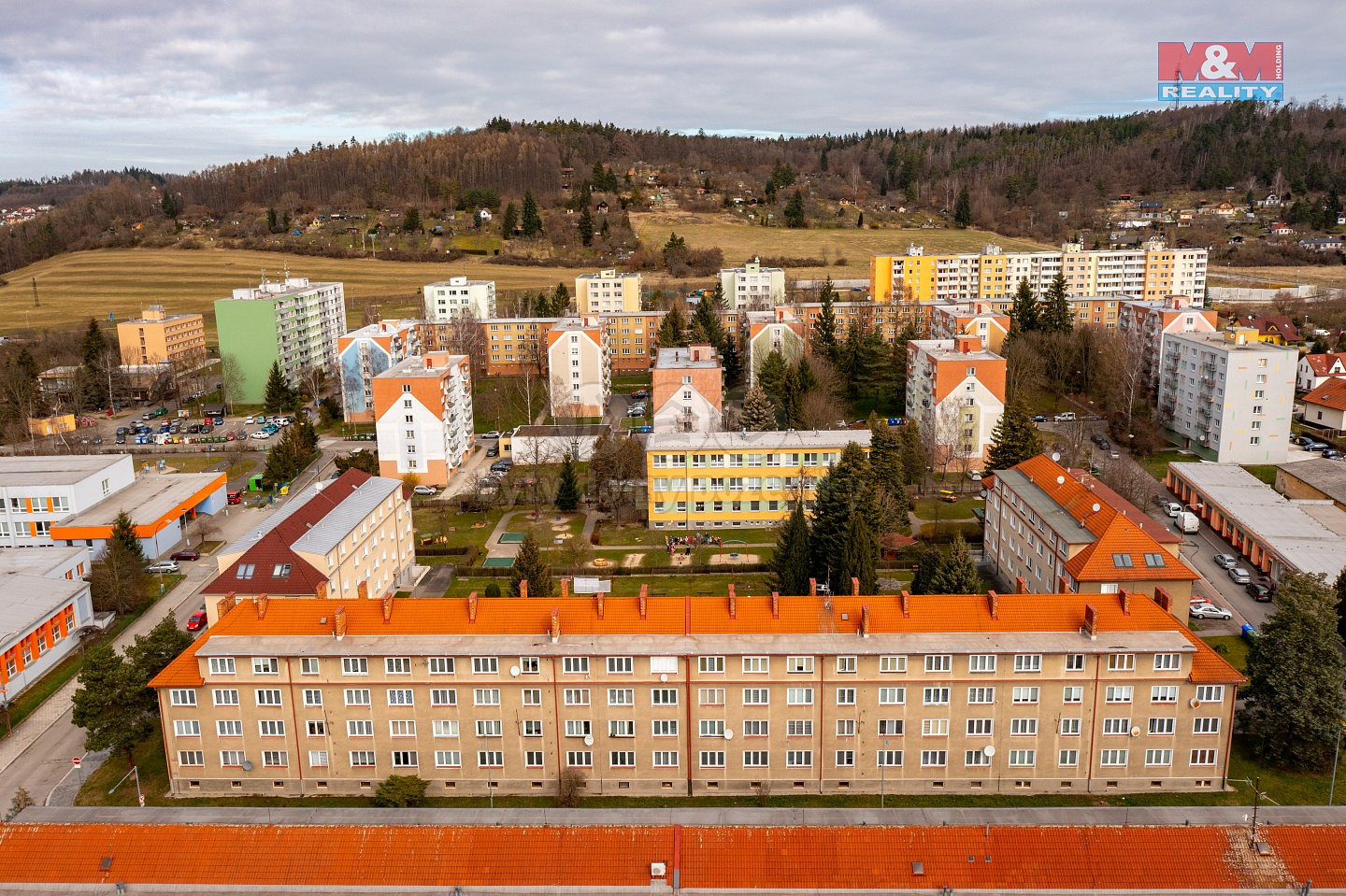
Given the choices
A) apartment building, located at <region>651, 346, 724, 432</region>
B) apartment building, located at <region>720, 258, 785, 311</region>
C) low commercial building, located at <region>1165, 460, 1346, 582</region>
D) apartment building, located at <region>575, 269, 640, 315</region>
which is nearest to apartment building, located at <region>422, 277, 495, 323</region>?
apartment building, located at <region>575, 269, 640, 315</region>

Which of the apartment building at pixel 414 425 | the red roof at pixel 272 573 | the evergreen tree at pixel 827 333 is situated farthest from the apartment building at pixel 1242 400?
the red roof at pixel 272 573

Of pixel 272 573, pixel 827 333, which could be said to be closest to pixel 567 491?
pixel 272 573

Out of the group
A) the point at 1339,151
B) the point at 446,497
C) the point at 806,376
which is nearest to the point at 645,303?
the point at 806,376

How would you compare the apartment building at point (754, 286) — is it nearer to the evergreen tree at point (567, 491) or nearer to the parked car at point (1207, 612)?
the evergreen tree at point (567, 491)

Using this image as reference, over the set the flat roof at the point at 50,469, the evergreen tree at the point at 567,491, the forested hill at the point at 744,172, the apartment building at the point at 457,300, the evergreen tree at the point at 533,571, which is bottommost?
the evergreen tree at the point at 567,491

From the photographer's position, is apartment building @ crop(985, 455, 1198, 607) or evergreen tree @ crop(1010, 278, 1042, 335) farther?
evergreen tree @ crop(1010, 278, 1042, 335)

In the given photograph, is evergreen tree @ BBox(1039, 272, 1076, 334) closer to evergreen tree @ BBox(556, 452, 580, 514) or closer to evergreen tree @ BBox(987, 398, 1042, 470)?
evergreen tree @ BBox(987, 398, 1042, 470)

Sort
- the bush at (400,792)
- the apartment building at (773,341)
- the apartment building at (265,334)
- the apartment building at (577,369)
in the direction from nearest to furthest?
the bush at (400,792) < the apartment building at (577,369) < the apartment building at (773,341) < the apartment building at (265,334)

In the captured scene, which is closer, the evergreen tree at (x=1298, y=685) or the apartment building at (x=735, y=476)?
the evergreen tree at (x=1298, y=685)
